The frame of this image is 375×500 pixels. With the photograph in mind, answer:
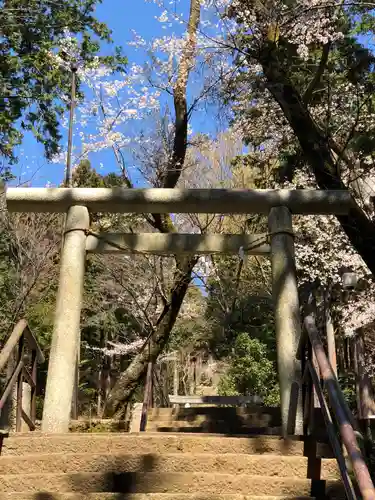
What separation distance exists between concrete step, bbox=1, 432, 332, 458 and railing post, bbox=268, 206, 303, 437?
1.07 m

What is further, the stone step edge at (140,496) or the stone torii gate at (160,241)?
the stone torii gate at (160,241)

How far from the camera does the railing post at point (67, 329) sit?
18.0 feet

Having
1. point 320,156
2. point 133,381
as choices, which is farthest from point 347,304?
point 320,156

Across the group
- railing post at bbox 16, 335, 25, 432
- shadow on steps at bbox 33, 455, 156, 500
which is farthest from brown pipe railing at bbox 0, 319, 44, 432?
shadow on steps at bbox 33, 455, 156, 500

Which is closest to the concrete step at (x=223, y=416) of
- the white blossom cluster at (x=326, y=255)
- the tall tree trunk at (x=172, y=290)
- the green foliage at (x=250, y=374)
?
the tall tree trunk at (x=172, y=290)

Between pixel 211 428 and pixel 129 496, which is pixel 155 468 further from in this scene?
pixel 211 428

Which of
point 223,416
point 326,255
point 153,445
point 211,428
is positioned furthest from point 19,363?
point 326,255

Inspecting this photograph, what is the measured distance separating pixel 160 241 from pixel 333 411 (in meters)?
3.97

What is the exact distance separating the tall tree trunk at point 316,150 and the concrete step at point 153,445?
2949 mm

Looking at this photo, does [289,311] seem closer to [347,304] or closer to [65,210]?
[65,210]

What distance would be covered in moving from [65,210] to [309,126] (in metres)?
3.11

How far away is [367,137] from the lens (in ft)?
27.8

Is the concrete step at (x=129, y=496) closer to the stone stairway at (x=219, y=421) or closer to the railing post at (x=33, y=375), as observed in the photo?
the railing post at (x=33, y=375)

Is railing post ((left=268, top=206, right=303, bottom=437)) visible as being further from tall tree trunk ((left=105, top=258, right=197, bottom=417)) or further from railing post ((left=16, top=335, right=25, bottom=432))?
tall tree trunk ((left=105, top=258, right=197, bottom=417))
